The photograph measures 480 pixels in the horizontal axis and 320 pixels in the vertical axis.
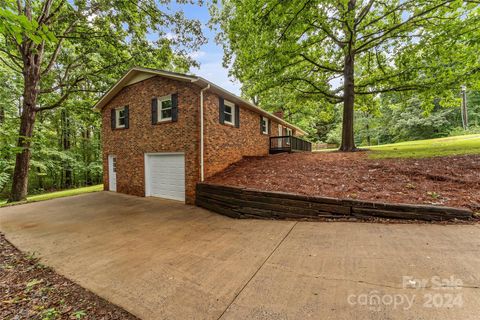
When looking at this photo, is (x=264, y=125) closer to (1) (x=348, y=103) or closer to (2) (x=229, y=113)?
(2) (x=229, y=113)

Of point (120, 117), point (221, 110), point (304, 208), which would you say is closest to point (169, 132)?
point (221, 110)

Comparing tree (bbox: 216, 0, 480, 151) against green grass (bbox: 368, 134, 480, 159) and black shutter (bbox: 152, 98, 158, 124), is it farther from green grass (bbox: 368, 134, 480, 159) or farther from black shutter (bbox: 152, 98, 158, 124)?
black shutter (bbox: 152, 98, 158, 124)

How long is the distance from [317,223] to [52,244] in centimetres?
587

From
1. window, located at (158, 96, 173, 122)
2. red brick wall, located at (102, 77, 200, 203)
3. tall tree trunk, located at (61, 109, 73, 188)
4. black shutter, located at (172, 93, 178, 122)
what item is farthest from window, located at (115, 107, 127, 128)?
tall tree trunk, located at (61, 109, 73, 188)

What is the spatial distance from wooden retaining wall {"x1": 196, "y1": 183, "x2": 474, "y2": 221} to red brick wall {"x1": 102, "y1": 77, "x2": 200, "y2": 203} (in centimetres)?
185

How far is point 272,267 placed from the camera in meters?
2.96

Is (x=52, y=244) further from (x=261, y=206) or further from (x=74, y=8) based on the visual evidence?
(x=74, y=8)

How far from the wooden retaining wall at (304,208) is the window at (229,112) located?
3751 millimetres

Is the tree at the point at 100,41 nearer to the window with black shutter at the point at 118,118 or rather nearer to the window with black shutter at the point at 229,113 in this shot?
the window with black shutter at the point at 118,118

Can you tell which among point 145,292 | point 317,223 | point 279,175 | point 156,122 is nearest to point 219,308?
point 145,292

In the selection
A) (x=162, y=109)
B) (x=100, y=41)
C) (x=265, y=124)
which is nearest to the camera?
(x=162, y=109)

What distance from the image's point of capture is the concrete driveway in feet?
6.91

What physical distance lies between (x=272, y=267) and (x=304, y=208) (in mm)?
2368

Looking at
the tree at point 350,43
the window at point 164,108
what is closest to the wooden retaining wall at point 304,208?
the window at point 164,108
